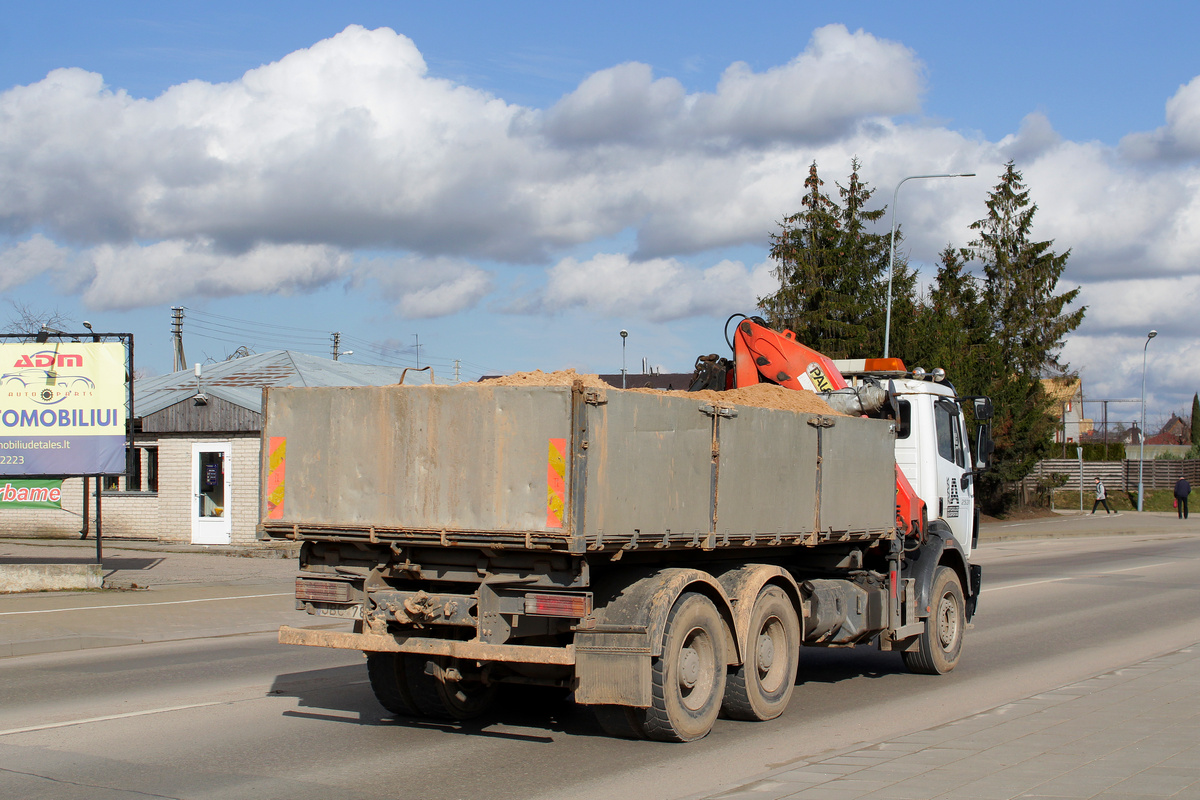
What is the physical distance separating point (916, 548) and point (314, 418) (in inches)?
217

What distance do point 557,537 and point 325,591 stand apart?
69.2 inches

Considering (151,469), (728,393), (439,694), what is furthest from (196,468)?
(728,393)

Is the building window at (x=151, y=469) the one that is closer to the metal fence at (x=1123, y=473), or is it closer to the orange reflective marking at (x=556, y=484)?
the orange reflective marking at (x=556, y=484)

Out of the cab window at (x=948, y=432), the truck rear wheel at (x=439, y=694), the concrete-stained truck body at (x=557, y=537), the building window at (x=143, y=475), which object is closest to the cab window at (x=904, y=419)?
the cab window at (x=948, y=432)

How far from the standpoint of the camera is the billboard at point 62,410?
17500mm

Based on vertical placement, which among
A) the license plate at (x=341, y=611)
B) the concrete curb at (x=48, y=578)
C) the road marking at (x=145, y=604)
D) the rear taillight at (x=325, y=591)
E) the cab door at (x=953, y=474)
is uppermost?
the cab door at (x=953, y=474)

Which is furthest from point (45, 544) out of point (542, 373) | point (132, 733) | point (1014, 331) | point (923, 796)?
point (1014, 331)

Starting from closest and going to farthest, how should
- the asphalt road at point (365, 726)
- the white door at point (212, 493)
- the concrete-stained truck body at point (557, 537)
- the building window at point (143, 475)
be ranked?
1. the asphalt road at point (365, 726)
2. the concrete-stained truck body at point (557, 537)
3. the white door at point (212, 493)
4. the building window at point (143, 475)

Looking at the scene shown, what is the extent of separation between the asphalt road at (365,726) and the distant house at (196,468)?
12991mm

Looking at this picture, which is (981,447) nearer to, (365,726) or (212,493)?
(365,726)

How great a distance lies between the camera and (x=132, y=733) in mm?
7438

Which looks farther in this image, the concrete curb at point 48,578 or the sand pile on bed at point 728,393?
the concrete curb at point 48,578

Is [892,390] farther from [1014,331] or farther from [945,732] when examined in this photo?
[1014,331]

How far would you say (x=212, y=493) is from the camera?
84.8ft
